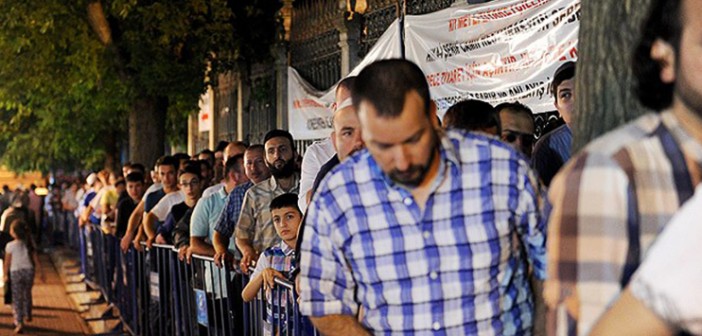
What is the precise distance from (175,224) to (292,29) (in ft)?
23.2

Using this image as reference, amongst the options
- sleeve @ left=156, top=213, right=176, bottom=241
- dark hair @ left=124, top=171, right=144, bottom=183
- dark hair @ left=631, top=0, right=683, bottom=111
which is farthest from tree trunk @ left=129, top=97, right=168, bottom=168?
dark hair @ left=631, top=0, right=683, bottom=111

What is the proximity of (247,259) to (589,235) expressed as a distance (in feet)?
19.4

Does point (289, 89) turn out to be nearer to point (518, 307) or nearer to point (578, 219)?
point (518, 307)

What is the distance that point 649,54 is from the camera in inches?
94.4

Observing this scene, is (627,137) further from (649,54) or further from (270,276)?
(270,276)

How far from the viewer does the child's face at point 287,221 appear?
23.7 feet

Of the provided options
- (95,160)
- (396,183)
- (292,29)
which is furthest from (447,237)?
(95,160)

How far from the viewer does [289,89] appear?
16.3 m

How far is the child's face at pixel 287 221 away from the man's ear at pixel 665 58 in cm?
493

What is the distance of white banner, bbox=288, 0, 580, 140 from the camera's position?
8.50 meters

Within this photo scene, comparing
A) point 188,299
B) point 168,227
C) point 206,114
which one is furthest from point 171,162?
point 206,114

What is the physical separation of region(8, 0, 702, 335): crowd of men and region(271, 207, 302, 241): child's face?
1 centimetres

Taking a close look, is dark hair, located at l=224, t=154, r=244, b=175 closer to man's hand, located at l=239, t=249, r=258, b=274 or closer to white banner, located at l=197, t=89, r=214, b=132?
man's hand, located at l=239, t=249, r=258, b=274

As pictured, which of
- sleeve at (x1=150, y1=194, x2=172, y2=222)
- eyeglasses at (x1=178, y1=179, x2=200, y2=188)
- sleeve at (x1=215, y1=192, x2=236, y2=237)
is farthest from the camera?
sleeve at (x1=150, y1=194, x2=172, y2=222)
